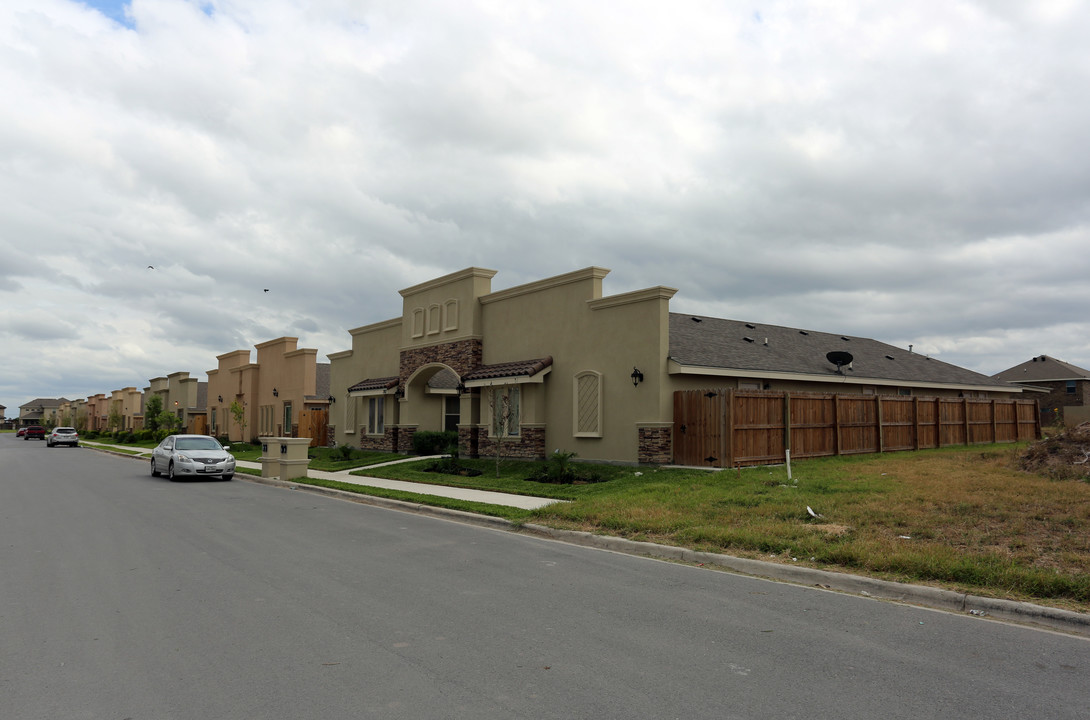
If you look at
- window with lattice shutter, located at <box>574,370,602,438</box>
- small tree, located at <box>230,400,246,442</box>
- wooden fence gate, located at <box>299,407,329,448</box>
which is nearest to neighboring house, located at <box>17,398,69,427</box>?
small tree, located at <box>230,400,246,442</box>

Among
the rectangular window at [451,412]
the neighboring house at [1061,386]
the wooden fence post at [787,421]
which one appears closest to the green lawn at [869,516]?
the wooden fence post at [787,421]

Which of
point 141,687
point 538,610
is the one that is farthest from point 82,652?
point 538,610

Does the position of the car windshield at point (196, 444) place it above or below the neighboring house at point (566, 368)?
below

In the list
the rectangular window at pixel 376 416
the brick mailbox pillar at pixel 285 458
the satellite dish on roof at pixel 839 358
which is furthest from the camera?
the rectangular window at pixel 376 416

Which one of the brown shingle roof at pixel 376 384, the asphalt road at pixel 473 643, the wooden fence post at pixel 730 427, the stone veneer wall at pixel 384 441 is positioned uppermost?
A: the brown shingle roof at pixel 376 384

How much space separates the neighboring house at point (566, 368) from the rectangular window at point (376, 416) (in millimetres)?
88

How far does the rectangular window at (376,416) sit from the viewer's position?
103 feet

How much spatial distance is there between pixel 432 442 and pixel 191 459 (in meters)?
8.48

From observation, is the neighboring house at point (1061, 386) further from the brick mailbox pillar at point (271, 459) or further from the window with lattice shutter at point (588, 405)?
the brick mailbox pillar at point (271, 459)

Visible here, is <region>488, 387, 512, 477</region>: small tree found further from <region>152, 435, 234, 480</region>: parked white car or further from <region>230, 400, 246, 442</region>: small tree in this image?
<region>230, 400, 246, 442</region>: small tree

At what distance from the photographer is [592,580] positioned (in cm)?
816

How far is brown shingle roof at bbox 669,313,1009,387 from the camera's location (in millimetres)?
21828

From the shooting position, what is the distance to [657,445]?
18.9 m

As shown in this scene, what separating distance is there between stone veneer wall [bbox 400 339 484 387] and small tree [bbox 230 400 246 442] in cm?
1757
